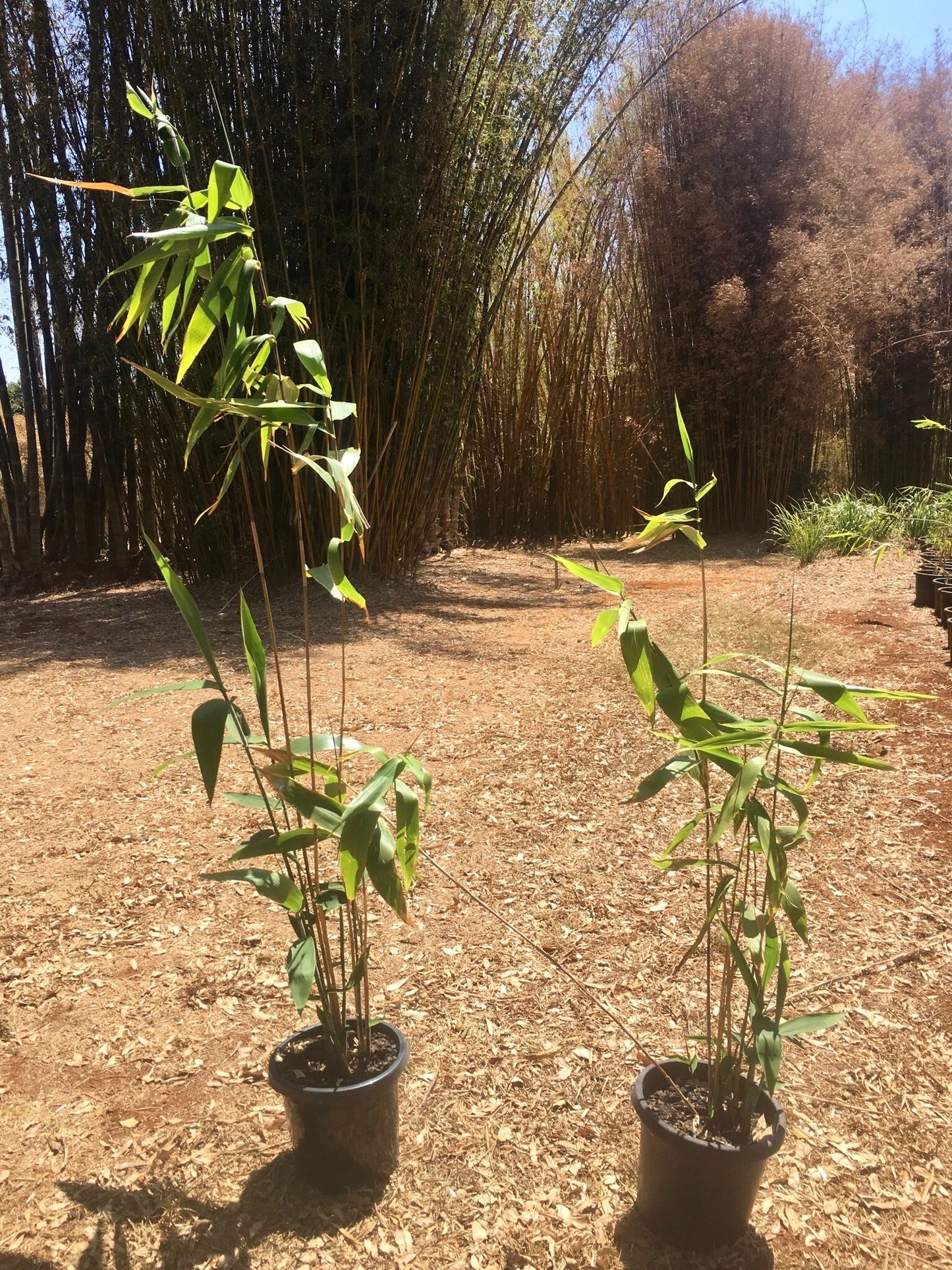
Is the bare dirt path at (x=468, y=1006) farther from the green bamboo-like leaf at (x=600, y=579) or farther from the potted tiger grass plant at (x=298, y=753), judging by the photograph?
the green bamboo-like leaf at (x=600, y=579)

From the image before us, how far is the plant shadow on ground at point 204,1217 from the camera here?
880 millimetres

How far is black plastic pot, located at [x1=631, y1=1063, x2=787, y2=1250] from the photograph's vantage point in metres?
0.84

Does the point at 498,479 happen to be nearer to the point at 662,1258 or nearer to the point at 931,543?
the point at 931,543

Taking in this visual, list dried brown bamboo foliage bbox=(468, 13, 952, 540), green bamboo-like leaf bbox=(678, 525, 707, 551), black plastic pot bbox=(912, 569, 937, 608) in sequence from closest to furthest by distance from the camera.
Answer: green bamboo-like leaf bbox=(678, 525, 707, 551)
black plastic pot bbox=(912, 569, 937, 608)
dried brown bamboo foliage bbox=(468, 13, 952, 540)

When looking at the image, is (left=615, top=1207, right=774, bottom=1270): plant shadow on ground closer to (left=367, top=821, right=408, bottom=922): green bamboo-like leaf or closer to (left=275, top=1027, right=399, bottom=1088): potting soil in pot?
(left=275, top=1027, right=399, bottom=1088): potting soil in pot

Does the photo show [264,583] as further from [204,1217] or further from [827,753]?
[204,1217]

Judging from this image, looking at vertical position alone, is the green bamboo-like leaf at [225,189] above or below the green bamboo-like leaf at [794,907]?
above

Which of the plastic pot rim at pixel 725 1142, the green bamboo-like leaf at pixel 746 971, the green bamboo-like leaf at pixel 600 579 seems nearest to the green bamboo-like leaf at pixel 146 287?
the green bamboo-like leaf at pixel 600 579

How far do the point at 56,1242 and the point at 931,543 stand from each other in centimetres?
419

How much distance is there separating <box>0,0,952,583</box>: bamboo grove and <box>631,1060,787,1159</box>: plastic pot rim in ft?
5.41

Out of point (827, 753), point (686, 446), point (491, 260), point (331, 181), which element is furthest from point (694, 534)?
point (491, 260)

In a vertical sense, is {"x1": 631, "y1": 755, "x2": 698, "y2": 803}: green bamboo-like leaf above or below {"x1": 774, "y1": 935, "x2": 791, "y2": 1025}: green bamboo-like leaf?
above

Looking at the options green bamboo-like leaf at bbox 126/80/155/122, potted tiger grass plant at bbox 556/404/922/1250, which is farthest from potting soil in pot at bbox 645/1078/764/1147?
green bamboo-like leaf at bbox 126/80/155/122

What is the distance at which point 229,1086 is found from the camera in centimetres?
113
